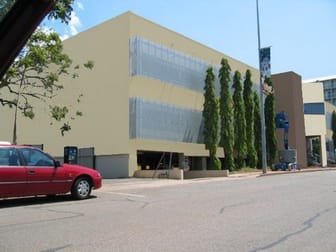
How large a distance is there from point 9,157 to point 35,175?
0.90 m

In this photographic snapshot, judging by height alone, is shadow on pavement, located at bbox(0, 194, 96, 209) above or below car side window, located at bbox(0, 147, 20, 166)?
below

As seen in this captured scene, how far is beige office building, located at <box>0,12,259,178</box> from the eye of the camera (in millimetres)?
31891

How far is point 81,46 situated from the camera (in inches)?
1443

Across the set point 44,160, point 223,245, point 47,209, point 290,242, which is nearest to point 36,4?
point 223,245

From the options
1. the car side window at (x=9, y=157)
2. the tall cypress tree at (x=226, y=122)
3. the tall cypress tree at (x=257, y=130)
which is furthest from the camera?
the tall cypress tree at (x=257, y=130)

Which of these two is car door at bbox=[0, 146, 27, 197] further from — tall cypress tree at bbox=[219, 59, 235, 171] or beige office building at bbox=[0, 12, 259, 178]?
tall cypress tree at bbox=[219, 59, 235, 171]

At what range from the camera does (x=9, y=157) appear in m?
12.6

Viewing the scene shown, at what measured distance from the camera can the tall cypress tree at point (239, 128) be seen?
3991 centimetres

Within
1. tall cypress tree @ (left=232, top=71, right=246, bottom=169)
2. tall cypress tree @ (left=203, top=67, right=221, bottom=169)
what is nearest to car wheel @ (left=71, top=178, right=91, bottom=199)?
tall cypress tree @ (left=203, top=67, right=221, bottom=169)

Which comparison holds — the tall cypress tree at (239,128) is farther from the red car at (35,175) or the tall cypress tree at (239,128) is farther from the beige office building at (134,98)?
the red car at (35,175)

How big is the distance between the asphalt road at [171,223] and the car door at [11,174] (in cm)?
47

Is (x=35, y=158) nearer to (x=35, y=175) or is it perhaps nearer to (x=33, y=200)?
(x=35, y=175)

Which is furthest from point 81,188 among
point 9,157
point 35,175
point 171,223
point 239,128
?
point 239,128

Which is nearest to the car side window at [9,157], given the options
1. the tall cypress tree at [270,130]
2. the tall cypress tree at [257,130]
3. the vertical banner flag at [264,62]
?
the vertical banner flag at [264,62]
